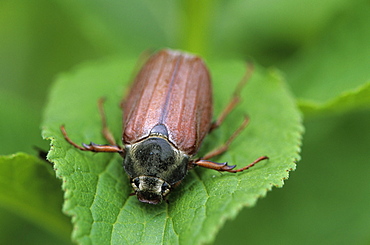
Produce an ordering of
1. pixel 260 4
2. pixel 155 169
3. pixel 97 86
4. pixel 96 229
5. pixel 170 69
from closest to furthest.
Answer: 1. pixel 96 229
2. pixel 155 169
3. pixel 170 69
4. pixel 97 86
5. pixel 260 4

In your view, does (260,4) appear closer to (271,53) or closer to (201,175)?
(271,53)

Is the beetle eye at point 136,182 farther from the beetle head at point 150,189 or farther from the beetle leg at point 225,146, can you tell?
the beetle leg at point 225,146

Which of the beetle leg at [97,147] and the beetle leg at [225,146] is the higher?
the beetle leg at [97,147]

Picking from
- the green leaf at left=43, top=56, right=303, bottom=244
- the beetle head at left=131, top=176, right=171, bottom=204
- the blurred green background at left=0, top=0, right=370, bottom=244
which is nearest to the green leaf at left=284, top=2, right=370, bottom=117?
the blurred green background at left=0, top=0, right=370, bottom=244

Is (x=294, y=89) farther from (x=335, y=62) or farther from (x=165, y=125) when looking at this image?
(x=165, y=125)

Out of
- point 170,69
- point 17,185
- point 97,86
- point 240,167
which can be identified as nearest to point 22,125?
point 97,86

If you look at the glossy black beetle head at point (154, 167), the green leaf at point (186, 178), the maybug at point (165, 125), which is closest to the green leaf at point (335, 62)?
the green leaf at point (186, 178)

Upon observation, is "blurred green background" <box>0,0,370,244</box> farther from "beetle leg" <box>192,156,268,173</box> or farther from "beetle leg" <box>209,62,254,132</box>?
"beetle leg" <box>192,156,268,173</box>

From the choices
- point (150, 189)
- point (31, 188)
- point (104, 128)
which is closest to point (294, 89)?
point (104, 128)
